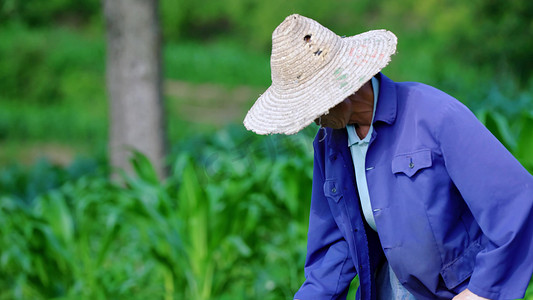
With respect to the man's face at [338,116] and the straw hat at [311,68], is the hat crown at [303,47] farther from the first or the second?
the man's face at [338,116]

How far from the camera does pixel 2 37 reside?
14969mm

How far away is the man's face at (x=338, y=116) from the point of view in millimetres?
1749

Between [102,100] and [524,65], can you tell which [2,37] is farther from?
[524,65]

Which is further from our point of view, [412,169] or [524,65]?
[524,65]

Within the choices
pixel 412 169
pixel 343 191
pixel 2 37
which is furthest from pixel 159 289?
pixel 2 37

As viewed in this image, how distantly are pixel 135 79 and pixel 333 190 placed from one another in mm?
3317

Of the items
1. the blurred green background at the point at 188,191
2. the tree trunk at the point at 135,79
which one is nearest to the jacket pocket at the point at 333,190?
the blurred green background at the point at 188,191

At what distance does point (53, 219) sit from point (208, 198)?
941mm

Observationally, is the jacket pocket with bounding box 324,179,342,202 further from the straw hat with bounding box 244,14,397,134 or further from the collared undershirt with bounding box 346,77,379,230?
the straw hat with bounding box 244,14,397,134

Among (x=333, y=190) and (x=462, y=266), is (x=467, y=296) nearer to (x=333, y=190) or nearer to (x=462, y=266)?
(x=462, y=266)

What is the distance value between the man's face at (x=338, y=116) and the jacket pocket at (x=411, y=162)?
6.3 inches

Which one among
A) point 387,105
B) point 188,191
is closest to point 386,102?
point 387,105

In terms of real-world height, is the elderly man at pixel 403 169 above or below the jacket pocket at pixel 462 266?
above

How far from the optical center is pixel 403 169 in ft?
5.59
